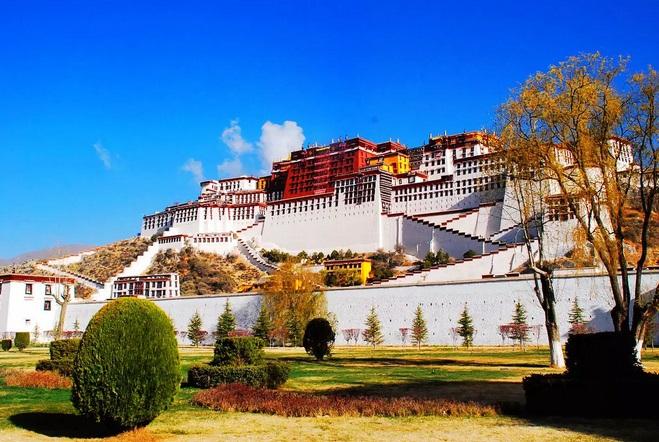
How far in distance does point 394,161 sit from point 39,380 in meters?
69.5

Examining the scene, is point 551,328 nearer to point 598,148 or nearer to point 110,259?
point 598,148

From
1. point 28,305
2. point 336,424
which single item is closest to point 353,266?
point 28,305

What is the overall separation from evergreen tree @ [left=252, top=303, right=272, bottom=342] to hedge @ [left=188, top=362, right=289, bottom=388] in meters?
24.4

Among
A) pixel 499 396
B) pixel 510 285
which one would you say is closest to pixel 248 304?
pixel 510 285

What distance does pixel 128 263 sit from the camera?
79.9 metres

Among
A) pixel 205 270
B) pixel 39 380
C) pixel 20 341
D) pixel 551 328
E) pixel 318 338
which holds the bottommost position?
pixel 39 380

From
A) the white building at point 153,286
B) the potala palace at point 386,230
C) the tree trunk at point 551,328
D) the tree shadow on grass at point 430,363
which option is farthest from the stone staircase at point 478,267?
the white building at point 153,286

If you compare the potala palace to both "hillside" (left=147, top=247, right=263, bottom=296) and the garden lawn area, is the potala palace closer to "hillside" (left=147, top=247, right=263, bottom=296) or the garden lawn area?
"hillside" (left=147, top=247, right=263, bottom=296)

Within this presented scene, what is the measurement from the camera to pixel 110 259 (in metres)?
85.1

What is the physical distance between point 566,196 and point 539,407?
29.6 ft

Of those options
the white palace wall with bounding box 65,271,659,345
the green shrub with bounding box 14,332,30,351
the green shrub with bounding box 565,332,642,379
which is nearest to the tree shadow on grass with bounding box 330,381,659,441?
the green shrub with bounding box 565,332,642,379

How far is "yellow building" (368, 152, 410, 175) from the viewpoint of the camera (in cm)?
8131

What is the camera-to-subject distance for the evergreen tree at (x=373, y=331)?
35250 millimetres

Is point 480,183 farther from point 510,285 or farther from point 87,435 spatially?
point 87,435
